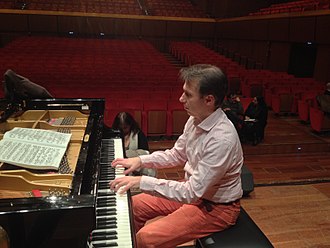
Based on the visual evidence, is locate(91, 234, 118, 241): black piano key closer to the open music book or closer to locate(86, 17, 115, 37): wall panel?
the open music book

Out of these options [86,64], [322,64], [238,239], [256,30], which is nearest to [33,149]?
[238,239]

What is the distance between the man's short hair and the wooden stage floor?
1.56 meters

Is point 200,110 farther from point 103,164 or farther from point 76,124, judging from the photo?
point 76,124

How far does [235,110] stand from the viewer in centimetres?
463

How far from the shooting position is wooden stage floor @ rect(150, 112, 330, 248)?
2713mm

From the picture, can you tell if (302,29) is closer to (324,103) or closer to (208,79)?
(324,103)

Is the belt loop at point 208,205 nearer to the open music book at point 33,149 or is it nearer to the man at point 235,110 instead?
the open music book at point 33,149

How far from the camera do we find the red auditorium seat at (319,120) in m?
5.05

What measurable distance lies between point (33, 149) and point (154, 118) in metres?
3.12

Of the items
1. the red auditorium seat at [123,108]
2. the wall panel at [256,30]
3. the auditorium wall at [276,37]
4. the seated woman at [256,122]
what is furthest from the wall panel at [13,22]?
the seated woman at [256,122]

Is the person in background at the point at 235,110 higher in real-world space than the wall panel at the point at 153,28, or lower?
lower

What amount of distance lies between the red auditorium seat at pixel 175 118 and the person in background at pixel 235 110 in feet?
1.85

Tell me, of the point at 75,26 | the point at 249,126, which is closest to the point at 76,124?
the point at 249,126

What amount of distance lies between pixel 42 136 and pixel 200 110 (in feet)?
2.61
